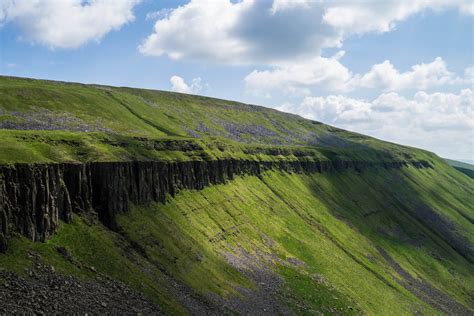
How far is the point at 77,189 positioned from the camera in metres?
66.4

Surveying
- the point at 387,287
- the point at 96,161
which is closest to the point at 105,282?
the point at 96,161

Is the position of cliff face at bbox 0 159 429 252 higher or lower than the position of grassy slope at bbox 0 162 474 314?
higher

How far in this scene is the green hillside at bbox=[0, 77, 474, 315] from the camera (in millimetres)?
62125

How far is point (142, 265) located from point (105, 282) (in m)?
10.2

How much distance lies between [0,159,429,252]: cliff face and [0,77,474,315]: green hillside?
162cm

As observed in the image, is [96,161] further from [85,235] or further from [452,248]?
[452,248]

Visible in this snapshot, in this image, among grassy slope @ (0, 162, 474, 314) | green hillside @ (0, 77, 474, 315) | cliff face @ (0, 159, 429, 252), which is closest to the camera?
cliff face @ (0, 159, 429, 252)

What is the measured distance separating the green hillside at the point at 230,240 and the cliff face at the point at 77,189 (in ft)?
5.30

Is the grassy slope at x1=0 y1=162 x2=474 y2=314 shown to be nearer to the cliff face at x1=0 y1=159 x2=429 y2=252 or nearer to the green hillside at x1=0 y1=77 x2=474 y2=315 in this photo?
the green hillside at x1=0 y1=77 x2=474 y2=315

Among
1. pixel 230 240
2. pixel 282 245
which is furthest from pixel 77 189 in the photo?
pixel 282 245

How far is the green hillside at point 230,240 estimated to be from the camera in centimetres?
6212

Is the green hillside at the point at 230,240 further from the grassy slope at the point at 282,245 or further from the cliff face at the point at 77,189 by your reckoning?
the cliff face at the point at 77,189

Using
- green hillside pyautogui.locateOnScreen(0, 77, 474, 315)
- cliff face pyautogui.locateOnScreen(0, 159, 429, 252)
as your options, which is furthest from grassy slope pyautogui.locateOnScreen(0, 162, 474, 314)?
cliff face pyautogui.locateOnScreen(0, 159, 429, 252)

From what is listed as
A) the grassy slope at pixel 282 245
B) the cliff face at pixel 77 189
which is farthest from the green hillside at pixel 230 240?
the cliff face at pixel 77 189
